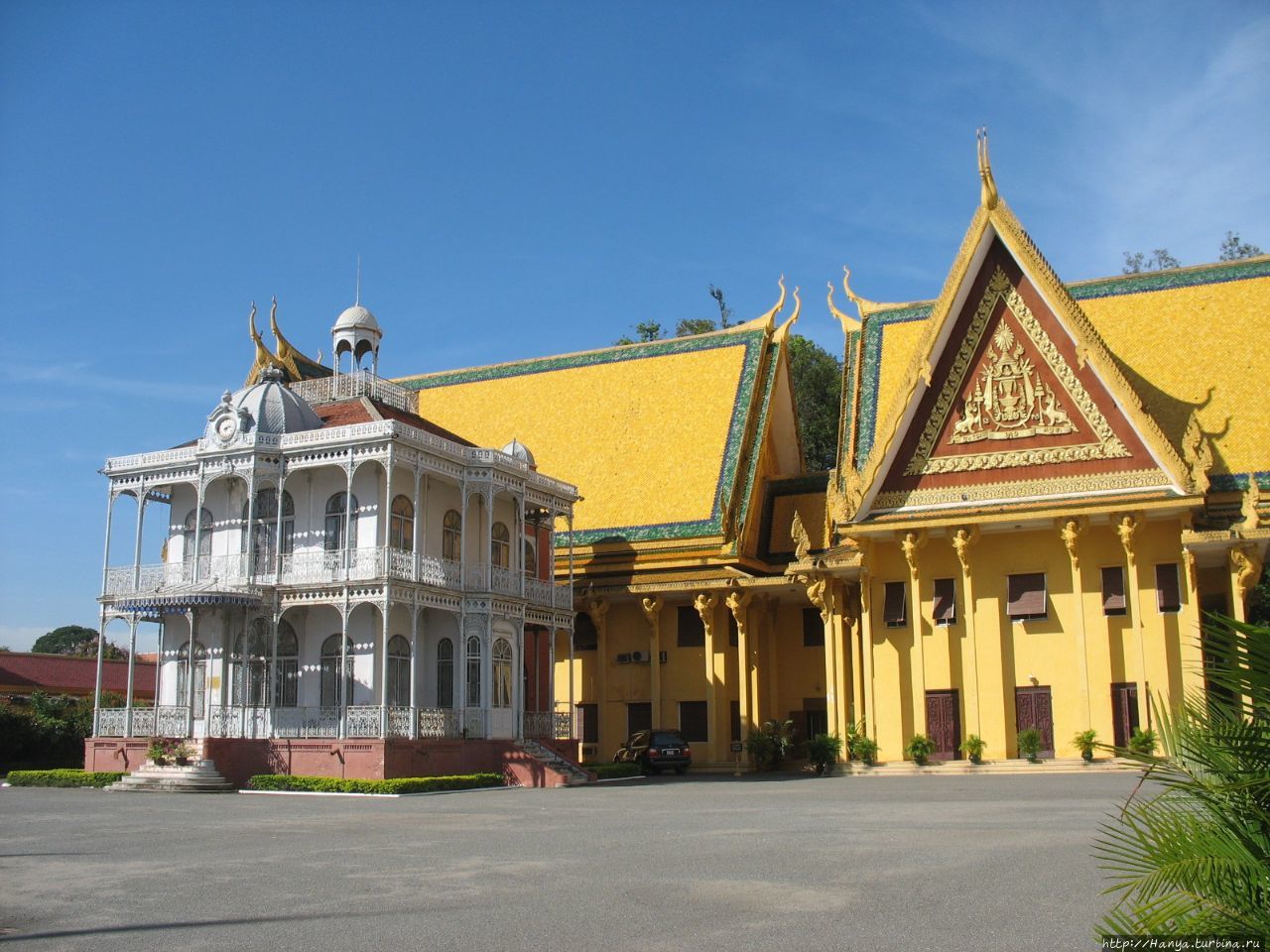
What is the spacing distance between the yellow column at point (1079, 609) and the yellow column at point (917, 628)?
336 centimetres

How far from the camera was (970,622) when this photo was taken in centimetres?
3030

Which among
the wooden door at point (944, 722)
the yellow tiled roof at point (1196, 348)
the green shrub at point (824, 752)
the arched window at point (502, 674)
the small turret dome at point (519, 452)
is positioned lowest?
the green shrub at point (824, 752)

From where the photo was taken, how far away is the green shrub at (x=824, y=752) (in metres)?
30.5

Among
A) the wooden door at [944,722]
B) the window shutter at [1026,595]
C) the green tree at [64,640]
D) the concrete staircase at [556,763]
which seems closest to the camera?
the concrete staircase at [556,763]

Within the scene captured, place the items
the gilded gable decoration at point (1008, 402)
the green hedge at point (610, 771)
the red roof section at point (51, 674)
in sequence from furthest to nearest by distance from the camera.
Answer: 1. the red roof section at point (51, 674)
2. the gilded gable decoration at point (1008, 402)
3. the green hedge at point (610, 771)

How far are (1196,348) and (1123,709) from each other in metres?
9.69

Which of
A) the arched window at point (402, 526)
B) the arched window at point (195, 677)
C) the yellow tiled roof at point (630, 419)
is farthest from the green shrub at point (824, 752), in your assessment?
the arched window at point (195, 677)

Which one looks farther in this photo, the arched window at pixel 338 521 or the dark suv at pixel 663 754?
the dark suv at pixel 663 754

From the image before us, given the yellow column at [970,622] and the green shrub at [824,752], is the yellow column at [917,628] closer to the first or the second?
the yellow column at [970,622]

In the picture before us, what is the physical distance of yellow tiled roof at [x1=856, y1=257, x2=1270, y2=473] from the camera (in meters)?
31.0

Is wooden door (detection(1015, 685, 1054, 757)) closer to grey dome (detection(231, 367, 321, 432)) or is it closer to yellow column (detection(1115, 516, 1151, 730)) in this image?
yellow column (detection(1115, 516, 1151, 730))

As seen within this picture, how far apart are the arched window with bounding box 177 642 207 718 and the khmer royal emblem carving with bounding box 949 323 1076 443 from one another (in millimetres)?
18294

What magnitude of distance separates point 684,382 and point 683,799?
67.0 ft

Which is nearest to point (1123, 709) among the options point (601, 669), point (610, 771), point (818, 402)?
point (610, 771)
